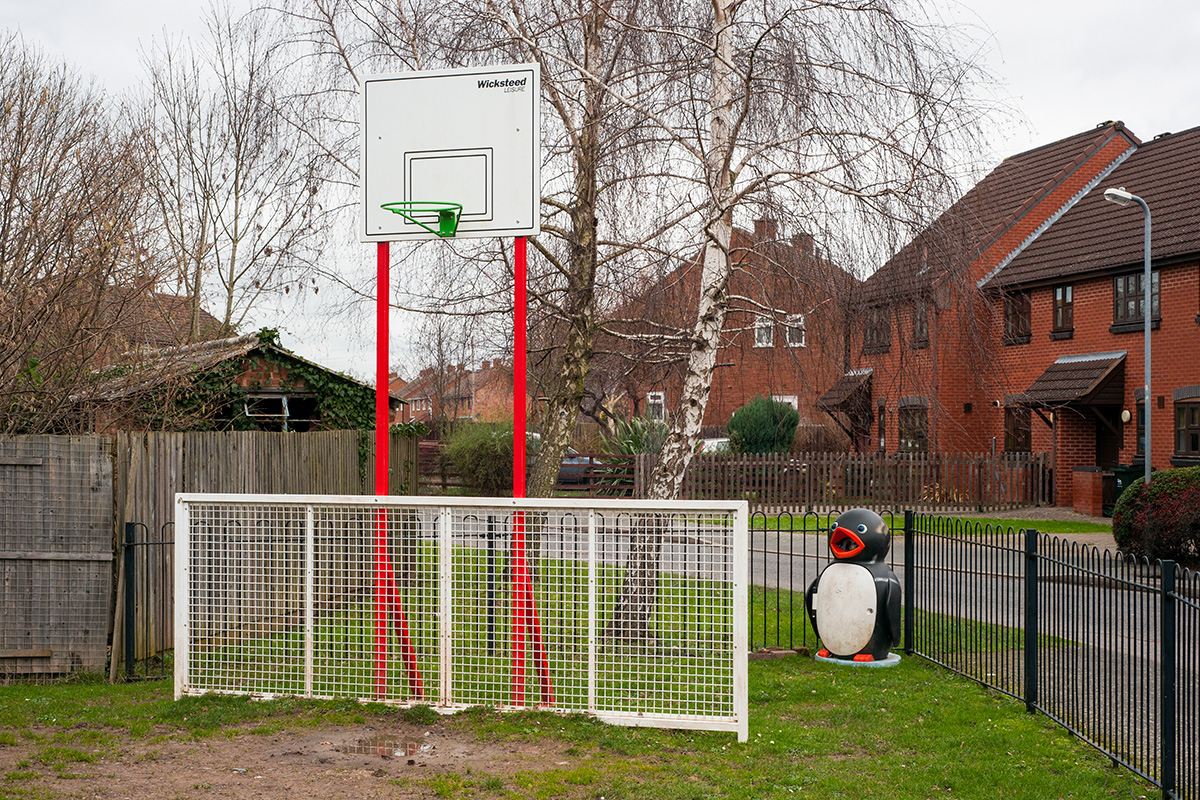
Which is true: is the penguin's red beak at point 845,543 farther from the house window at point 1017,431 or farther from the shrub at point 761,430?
the shrub at point 761,430

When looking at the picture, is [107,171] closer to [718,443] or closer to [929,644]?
[929,644]

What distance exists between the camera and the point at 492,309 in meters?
9.56

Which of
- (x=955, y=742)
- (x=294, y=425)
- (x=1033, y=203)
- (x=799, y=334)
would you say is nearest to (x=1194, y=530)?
(x=799, y=334)

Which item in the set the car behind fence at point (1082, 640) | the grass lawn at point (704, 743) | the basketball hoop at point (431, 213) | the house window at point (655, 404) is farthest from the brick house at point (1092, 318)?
the basketball hoop at point (431, 213)

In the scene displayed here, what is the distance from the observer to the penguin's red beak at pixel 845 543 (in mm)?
8680

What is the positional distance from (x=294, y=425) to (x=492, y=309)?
28.2 feet


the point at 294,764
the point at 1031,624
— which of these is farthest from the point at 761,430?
the point at 294,764

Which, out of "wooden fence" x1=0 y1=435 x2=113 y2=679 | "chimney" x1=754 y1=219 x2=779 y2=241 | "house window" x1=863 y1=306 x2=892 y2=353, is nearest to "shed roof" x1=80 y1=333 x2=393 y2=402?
"wooden fence" x1=0 y1=435 x2=113 y2=679

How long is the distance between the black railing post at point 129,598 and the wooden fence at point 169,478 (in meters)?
0.11

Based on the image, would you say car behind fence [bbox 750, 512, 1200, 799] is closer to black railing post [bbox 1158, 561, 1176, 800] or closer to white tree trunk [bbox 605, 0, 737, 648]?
black railing post [bbox 1158, 561, 1176, 800]

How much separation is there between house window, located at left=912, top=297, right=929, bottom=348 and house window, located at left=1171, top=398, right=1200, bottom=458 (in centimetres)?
1611

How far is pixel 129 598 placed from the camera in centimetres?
798

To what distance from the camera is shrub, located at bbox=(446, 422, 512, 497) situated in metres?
26.0

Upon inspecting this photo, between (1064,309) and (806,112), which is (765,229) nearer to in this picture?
(806,112)
